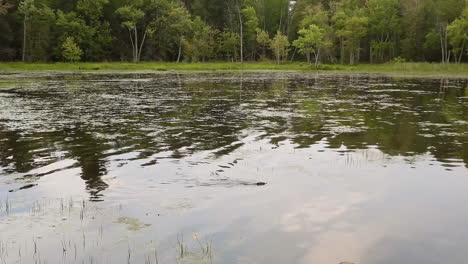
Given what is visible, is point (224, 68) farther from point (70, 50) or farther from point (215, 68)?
point (70, 50)

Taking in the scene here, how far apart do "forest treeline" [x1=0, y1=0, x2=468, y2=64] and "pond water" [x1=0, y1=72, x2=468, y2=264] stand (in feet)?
228

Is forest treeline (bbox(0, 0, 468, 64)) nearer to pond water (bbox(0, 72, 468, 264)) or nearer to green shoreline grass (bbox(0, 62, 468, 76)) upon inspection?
green shoreline grass (bbox(0, 62, 468, 76))

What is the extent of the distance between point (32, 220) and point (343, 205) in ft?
19.1

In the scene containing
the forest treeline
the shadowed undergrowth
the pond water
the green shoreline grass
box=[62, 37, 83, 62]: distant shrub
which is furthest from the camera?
the forest treeline

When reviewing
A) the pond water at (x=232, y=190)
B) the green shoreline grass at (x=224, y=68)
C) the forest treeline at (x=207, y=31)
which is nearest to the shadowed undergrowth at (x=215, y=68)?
the green shoreline grass at (x=224, y=68)

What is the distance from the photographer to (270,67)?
86500 millimetres

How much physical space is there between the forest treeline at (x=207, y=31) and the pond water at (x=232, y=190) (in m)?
69.4

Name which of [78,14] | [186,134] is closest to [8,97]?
[186,134]

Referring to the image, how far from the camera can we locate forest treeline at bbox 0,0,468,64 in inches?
3241

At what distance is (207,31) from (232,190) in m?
91.5

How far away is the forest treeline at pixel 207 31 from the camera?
8231cm

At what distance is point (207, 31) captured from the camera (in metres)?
98.3

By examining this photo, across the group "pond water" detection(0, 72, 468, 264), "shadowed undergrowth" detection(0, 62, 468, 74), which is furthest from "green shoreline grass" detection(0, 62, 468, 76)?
"pond water" detection(0, 72, 468, 264)

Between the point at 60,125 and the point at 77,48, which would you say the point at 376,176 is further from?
the point at 77,48
